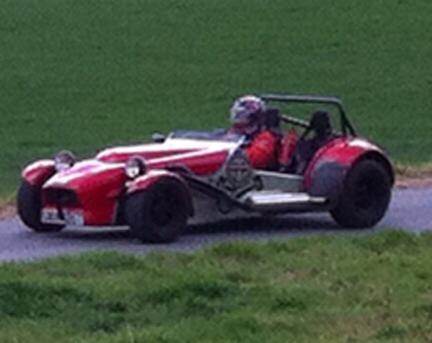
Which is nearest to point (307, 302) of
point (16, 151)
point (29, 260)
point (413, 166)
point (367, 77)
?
point (29, 260)

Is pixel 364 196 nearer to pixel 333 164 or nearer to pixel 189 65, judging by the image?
pixel 333 164

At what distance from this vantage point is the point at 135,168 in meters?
14.6

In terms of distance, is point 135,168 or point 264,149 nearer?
point 135,168

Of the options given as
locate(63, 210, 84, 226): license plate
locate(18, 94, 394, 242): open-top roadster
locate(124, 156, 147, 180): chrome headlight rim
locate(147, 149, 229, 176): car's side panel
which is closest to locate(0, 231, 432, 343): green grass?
locate(18, 94, 394, 242): open-top roadster

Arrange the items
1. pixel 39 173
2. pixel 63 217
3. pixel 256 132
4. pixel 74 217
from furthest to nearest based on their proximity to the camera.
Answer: pixel 256 132, pixel 39 173, pixel 63 217, pixel 74 217

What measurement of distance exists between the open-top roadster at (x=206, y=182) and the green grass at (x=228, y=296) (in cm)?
152

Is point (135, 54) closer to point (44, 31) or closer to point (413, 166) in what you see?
point (44, 31)

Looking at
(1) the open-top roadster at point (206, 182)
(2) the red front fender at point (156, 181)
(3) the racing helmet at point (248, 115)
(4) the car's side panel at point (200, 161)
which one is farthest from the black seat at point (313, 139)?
(2) the red front fender at point (156, 181)

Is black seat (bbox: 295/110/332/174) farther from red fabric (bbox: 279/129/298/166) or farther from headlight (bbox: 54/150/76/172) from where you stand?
headlight (bbox: 54/150/76/172)

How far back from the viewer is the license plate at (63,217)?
14586 millimetres

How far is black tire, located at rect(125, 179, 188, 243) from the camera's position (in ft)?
46.8

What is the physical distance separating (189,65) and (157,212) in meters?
17.3

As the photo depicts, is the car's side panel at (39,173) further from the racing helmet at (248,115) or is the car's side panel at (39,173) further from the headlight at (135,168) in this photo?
the racing helmet at (248,115)

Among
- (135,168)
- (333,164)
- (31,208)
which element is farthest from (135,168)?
(333,164)
